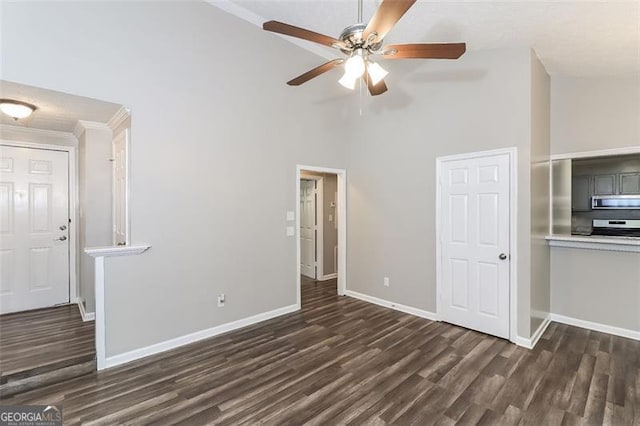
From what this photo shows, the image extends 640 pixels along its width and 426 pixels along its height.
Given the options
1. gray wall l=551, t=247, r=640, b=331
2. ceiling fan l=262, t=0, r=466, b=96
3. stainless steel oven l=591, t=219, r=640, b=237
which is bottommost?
gray wall l=551, t=247, r=640, b=331

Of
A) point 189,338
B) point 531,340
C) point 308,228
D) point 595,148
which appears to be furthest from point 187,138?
point 595,148

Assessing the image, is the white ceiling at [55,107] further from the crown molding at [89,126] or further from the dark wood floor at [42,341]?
the dark wood floor at [42,341]

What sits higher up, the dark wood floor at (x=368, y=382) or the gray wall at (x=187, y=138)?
the gray wall at (x=187, y=138)

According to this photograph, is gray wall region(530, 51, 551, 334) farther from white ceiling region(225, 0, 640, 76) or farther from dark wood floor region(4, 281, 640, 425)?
dark wood floor region(4, 281, 640, 425)

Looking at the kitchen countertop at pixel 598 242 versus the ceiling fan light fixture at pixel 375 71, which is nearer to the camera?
the ceiling fan light fixture at pixel 375 71

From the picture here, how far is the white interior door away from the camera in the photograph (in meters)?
3.19

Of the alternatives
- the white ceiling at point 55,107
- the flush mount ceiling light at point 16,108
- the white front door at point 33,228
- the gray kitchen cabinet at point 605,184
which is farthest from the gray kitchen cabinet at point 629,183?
the white front door at point 33,228

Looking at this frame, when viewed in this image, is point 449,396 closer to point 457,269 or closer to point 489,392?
point 489,392

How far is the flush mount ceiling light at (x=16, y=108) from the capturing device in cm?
272

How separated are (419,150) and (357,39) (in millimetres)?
2407

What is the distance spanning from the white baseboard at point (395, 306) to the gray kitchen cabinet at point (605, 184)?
2.82 meters

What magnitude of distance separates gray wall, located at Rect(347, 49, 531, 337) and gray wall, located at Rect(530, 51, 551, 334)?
0.52 feet

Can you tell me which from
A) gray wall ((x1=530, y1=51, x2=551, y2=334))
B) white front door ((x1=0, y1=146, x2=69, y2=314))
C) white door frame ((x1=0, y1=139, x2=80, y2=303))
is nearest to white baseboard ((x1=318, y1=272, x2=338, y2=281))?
gray wall ((x1=530, y1=51, x2=551, y2=334))

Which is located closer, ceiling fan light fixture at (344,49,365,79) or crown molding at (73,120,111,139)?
ceiling fan light fixture at (344,49,365,79)
